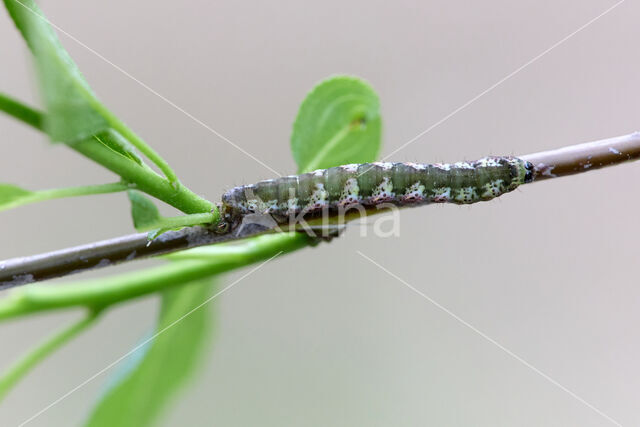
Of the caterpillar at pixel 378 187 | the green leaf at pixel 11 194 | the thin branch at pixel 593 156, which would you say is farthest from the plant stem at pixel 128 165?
the thin branch at pixel 593 156

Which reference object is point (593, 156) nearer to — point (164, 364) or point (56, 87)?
point (56, 87)

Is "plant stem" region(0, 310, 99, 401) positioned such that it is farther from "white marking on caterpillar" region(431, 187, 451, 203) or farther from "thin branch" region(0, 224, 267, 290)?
"white marking on caterpillar" region(431, 187, 451, 203)

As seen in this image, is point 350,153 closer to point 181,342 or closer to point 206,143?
point 181,342

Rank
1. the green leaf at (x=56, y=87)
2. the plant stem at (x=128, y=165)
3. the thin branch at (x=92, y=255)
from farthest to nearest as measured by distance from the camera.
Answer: the thin branch at (x=92, y=255) < the plant stem at (x=128, y=165) < the green leaf at (x=56, y=87)

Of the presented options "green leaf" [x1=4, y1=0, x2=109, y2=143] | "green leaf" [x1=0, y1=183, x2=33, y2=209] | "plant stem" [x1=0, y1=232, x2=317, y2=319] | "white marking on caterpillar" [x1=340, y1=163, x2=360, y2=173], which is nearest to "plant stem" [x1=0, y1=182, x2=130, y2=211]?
"green leaf" [x1=0, y1=183, x2=33, y2=209]

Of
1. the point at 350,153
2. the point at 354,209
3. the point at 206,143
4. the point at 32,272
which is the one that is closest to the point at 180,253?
the point at 32,272

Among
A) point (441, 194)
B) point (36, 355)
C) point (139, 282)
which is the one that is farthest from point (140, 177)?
point (441, 194)

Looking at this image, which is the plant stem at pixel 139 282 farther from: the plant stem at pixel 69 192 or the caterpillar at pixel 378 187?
the plant stem at pixel 69 192
